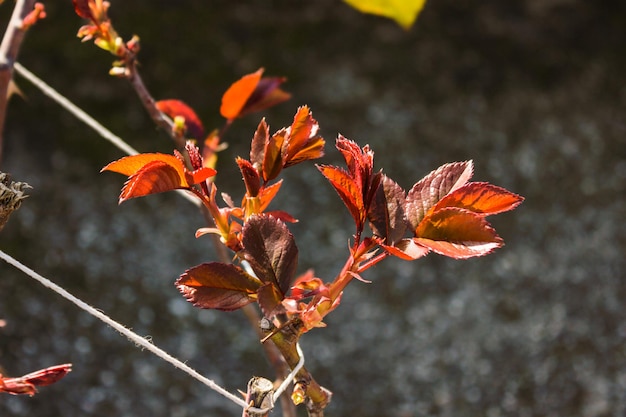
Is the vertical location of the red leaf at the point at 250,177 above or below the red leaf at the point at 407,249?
above

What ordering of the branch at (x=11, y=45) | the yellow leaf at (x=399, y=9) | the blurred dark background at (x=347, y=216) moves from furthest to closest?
the blurred dark background at (x=347, y=216)
the branch at (x=11, y=45)
the yellow leaf at (x=399, y=9)

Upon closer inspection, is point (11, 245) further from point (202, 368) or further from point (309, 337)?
point (309, 337)

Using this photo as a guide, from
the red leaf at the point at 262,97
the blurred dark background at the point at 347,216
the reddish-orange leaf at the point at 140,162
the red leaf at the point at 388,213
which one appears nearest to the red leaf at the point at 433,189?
the red leaf at the point at 388,213

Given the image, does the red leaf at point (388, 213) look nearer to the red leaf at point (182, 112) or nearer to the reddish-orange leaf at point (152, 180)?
the reddish-orange leaf at point (152, 180)

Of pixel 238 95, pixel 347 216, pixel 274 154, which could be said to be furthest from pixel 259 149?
pixel 347 216

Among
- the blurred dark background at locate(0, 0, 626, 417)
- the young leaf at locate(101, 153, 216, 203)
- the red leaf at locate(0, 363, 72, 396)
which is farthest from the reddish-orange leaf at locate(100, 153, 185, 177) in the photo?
the blurred dark background at locate(0, 0, 626, 417)

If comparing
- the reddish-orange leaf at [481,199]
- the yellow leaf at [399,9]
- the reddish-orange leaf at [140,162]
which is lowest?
the reddish-orange leaf at [140,162]

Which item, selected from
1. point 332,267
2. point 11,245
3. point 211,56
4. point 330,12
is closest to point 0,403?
point 11,245
